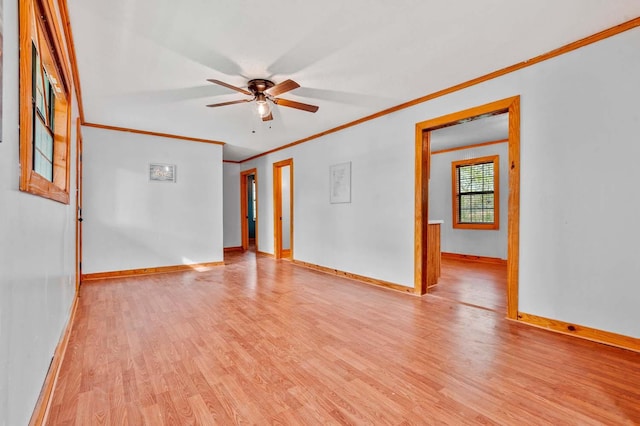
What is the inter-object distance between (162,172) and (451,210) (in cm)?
621

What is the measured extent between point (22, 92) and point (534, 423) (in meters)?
2.71

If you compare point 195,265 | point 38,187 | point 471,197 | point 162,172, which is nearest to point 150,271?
point 195,265

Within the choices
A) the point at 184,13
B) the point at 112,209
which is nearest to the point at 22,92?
the point at 184,13

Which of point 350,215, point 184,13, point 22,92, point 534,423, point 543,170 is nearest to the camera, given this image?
point 22,92

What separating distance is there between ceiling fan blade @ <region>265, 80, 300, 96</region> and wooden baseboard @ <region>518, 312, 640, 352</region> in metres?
3.08

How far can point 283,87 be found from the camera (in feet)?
9.61

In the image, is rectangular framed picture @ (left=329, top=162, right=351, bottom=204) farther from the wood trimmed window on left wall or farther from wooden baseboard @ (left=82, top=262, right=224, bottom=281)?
the wood trimmed window on left wall

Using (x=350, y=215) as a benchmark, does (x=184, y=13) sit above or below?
above

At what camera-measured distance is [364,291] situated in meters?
4.13

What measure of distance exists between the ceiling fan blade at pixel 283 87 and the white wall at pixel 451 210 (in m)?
4.88

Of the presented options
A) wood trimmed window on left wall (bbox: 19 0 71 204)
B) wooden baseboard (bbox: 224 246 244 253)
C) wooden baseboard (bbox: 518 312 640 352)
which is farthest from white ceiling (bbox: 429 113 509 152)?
wooden baseboard (bbox: 224 246 244 253)

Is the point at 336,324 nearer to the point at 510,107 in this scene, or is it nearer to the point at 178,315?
the point at 178,315

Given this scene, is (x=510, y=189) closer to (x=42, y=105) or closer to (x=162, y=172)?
(x=42, y=105)

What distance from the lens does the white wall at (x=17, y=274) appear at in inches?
38.9
